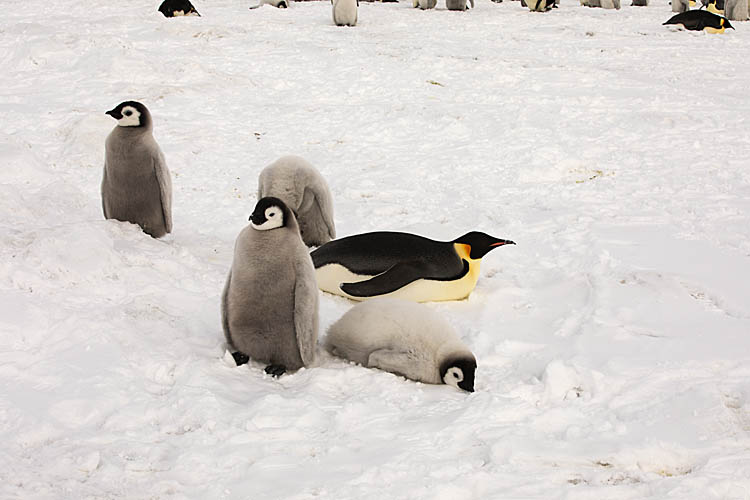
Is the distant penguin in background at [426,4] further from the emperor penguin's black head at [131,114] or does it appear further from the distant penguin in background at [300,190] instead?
the emperor penguin's black head at [131,114]

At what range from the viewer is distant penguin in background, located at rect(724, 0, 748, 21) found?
15.1 m

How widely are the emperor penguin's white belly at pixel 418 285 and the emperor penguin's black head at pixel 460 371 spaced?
1.00m

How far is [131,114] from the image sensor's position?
4.99 meters

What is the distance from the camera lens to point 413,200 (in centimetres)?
634

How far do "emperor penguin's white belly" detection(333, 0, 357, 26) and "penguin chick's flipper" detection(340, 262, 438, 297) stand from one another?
1054 cm

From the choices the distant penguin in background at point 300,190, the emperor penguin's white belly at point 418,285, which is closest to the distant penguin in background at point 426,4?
the distant penguin in background at point 300,190

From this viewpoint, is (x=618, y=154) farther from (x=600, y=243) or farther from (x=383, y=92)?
(x=383, y=92)

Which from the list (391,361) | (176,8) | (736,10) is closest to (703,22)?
(736,10)

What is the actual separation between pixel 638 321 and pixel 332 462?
2.06m

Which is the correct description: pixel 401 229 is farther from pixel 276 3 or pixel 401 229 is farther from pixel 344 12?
pixel 276 3

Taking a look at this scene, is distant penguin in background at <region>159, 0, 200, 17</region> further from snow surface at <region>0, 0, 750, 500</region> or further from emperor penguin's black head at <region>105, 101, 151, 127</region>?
emperor penguin's black head at <region>105, 101, 151, 127</region>

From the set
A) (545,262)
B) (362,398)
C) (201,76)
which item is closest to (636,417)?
(362,398)

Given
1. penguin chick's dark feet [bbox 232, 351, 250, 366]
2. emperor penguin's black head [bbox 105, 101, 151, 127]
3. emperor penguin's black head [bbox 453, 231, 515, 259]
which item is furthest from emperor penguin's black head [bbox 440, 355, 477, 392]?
emperor penguin's black head [bbox 105, 101, 151, 127]

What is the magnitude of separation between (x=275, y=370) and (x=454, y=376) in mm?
809
